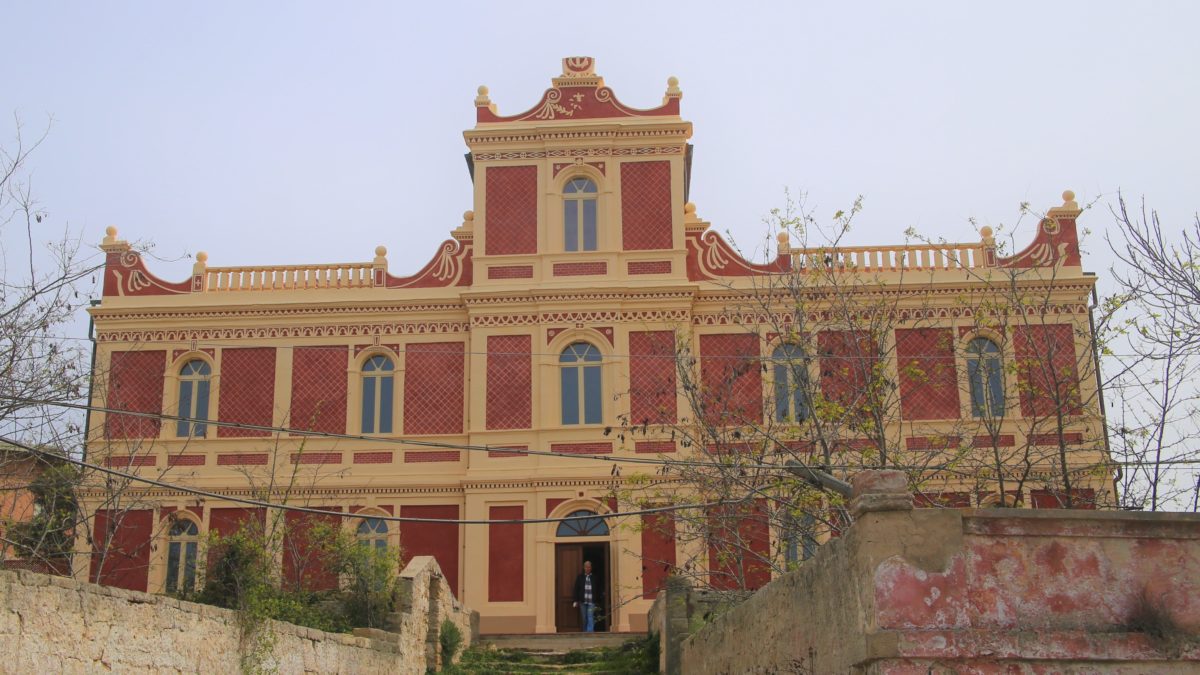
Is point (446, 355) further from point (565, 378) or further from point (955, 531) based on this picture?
point (955, 531)

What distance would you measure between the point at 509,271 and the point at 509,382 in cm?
257

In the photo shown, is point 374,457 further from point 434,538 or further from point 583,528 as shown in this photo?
point 583,528

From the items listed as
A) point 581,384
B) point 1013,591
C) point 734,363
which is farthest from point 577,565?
point 1013,591

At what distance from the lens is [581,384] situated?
2927cm

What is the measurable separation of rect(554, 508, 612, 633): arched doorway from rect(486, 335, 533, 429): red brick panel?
2.42m

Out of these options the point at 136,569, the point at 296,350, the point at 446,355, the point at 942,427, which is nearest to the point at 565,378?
the point at 446,355

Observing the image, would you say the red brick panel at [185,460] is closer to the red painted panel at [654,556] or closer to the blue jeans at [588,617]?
the blue jeans at [588,617]

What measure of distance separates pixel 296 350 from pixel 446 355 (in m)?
3.38

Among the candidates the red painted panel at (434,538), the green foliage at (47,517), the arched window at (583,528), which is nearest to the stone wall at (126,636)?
the green foliage at (47,517)

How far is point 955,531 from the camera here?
8750 millimetres

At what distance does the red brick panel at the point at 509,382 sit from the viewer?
1144 inches

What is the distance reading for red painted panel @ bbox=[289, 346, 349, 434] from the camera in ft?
97.5

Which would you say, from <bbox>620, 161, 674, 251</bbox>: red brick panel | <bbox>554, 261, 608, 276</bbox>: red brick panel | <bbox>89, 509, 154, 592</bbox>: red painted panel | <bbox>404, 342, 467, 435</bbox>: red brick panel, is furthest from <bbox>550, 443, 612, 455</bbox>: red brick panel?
<bbox>89, 509, 154, 592</bbox>: red painted panel

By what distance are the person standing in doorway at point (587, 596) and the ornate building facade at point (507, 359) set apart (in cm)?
42
